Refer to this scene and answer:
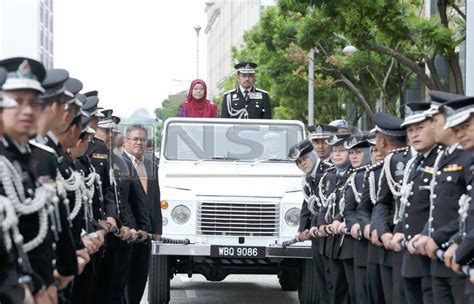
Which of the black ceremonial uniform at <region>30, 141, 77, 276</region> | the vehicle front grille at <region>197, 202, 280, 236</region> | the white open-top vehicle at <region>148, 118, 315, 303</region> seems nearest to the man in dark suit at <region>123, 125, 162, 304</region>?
the white open-top vehicle at <region>148, 118, 315, 303</region>

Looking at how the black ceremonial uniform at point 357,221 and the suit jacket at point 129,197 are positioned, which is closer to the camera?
the black ceremonial uniform at point 357,221

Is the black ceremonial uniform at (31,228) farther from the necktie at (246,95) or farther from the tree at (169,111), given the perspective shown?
the necktie at (246,95)

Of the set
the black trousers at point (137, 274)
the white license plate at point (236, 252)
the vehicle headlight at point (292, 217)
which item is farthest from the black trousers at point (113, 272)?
the vehicle headlight at point (292, 217)

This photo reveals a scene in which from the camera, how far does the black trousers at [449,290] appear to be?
8480 mm

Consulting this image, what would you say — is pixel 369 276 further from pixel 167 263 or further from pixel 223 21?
pixel 223 21

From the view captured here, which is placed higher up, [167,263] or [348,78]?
[348,78]

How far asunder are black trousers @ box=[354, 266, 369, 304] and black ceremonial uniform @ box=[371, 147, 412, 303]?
809 millimetres

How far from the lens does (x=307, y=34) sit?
2452 centimetres

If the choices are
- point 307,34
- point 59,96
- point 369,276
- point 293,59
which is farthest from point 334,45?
point 59,96

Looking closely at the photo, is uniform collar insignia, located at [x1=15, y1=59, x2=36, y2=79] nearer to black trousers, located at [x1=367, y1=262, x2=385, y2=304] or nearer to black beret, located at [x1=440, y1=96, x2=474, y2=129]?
black beret, located at [x1=440, y1=96, x2=474, y2=129]

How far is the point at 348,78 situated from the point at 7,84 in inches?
1430

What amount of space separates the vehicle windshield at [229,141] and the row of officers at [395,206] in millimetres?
964

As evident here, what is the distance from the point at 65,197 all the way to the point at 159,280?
7163 millimetres

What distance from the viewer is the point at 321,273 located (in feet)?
43.9
